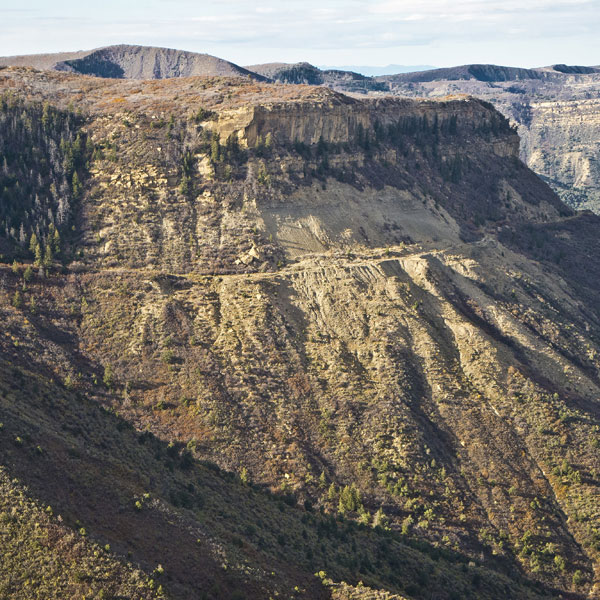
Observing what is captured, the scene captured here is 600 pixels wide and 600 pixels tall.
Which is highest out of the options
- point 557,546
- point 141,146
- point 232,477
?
point 141,146

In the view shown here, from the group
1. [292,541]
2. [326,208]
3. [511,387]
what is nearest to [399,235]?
[326,208]

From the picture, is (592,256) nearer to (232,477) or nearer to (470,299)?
(470,299)

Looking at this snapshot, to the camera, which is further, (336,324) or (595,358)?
(595,358)

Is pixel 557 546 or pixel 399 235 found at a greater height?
pixel 399 235

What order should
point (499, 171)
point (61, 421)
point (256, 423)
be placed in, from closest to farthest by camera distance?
point (61, 421) → point (256, 423) → point (499, 171)

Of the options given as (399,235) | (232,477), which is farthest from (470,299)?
(232,477)

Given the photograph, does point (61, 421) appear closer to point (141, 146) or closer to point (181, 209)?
point (181, 209)

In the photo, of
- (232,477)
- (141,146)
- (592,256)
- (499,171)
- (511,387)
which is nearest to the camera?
(232,477)
